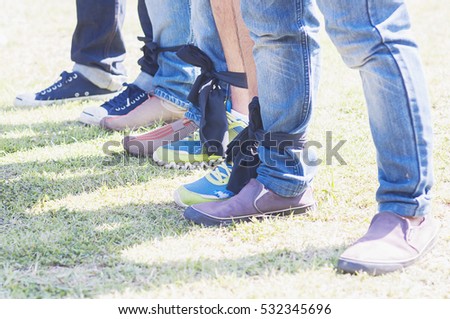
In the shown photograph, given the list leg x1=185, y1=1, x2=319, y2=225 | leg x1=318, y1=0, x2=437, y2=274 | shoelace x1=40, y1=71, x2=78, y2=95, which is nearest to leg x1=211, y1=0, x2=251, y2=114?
leg x1=185, y1=1, x2=319, y2=225

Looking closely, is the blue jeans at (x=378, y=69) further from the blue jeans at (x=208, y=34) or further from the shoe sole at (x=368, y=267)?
the blue jeans at (x=208, y=34)

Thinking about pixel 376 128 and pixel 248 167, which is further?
pixel 248 167

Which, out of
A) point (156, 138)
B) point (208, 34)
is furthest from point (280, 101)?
point (156, 138)

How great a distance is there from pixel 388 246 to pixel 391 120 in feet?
1.18

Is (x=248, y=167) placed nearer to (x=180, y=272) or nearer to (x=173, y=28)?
(x=180, y=272)

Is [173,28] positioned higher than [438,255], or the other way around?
[173,28]

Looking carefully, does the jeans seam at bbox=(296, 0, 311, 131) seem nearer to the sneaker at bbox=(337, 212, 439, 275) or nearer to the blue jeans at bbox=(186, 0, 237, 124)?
the sneaker at bbox=(337, 212, 439, 275)

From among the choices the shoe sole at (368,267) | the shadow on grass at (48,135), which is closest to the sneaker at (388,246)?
the shoe sole at (368,267)

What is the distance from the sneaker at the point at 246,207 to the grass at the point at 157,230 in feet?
0.15

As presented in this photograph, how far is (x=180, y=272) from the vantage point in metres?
2.17

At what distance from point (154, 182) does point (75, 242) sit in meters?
0.68

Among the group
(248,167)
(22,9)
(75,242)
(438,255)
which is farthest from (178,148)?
(22,9)

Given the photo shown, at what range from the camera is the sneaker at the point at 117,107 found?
12.6 ft

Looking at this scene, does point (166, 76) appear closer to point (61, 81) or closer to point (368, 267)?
point (61, 81)
